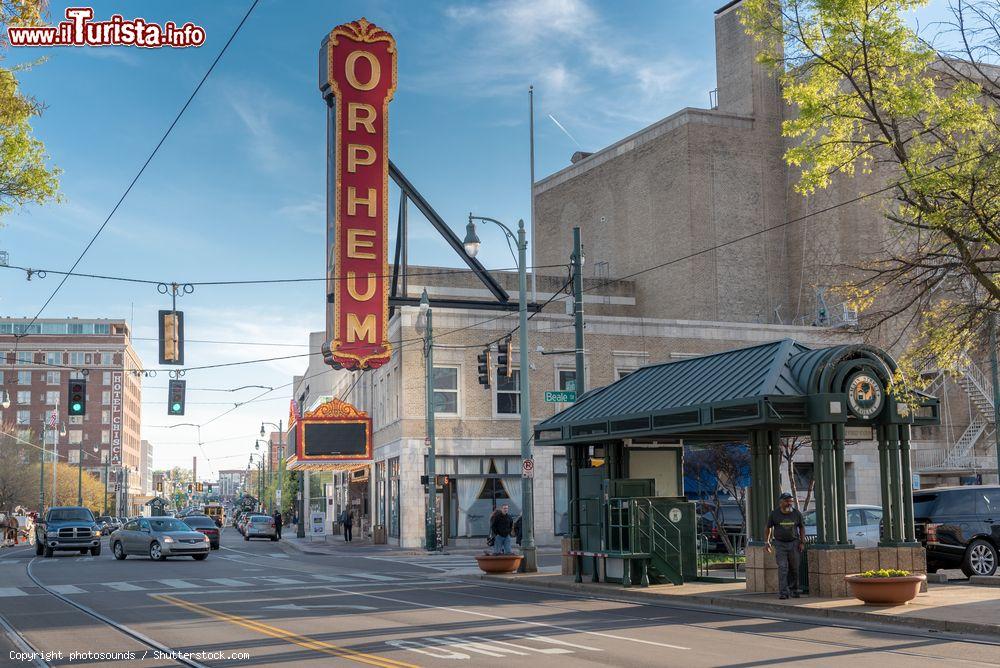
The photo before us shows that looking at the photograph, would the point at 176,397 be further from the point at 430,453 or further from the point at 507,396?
the point at 507,396

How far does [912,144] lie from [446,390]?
29564 millimetres

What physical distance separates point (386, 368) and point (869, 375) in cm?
3160

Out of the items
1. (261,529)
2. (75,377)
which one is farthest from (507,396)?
(75,377)

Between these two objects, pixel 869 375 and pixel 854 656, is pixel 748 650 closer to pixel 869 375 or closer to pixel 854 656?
pixel 854 656

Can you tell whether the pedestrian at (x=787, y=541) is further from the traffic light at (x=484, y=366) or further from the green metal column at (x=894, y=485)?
the traffic light at (x=484, y=366)

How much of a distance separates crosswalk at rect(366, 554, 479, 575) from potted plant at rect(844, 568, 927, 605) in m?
13.5

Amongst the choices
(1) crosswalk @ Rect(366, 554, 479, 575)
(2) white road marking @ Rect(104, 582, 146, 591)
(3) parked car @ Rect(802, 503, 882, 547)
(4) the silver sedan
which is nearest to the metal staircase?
(1) crosswalk @ Rect(366, 554, 479, 575)

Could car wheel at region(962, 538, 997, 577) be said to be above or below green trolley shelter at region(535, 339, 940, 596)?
below

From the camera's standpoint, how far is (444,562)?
3441 centimetres

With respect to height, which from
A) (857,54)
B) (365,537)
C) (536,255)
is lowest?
(365,537)

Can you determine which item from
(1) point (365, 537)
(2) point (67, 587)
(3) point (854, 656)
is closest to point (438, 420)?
(1) point (365, 537)

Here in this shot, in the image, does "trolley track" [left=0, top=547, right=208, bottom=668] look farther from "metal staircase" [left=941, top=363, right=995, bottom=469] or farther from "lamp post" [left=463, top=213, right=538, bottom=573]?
"metal staircase" [left=941, top=363, right=995, bottom=469]

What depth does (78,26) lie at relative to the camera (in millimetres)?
20016

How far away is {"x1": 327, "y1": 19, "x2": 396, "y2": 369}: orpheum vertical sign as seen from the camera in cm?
4566
